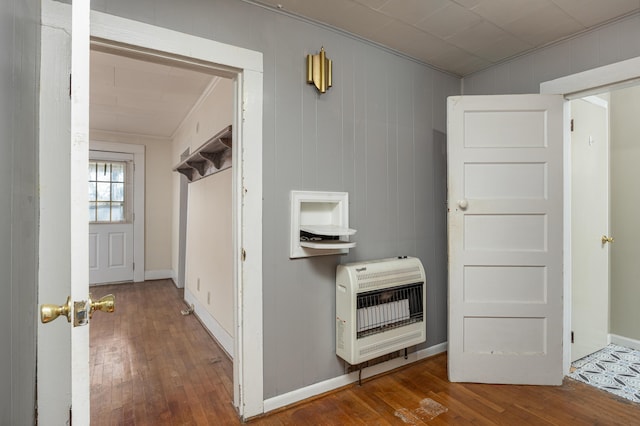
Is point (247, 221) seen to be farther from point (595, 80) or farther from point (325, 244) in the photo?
point (595, 80)

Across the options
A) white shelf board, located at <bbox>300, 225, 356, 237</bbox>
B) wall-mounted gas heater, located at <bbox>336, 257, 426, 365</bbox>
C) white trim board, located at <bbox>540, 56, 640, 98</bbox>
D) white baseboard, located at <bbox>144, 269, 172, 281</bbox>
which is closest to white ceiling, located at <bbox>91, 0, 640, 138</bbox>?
white trim board, located at <bbox>540, 56, 640, 98</bbox>

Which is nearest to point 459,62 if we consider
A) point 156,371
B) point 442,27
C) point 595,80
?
point 442,27

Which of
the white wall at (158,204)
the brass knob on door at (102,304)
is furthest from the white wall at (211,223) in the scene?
the brass knob on door at (102,304)

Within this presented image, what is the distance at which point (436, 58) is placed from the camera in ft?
8.49

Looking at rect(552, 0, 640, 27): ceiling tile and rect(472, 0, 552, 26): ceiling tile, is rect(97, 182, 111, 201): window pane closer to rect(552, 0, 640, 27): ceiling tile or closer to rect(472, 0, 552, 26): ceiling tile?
rect(472, 0, 552, 26): ceiling tile

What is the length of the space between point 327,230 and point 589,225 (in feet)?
7.29

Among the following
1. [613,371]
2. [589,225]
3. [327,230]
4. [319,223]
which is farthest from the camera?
[589,225]

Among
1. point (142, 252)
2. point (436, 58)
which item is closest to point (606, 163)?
point (436, 58)

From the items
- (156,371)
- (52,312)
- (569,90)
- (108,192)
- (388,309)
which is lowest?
(156,371)

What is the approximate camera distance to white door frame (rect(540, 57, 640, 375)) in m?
2.03

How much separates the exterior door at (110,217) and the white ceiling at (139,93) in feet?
2.03

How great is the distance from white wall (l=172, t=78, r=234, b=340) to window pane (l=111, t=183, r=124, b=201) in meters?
1.71

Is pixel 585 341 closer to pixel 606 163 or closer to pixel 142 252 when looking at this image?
pixel 606 163

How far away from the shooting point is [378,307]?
2.15 m
